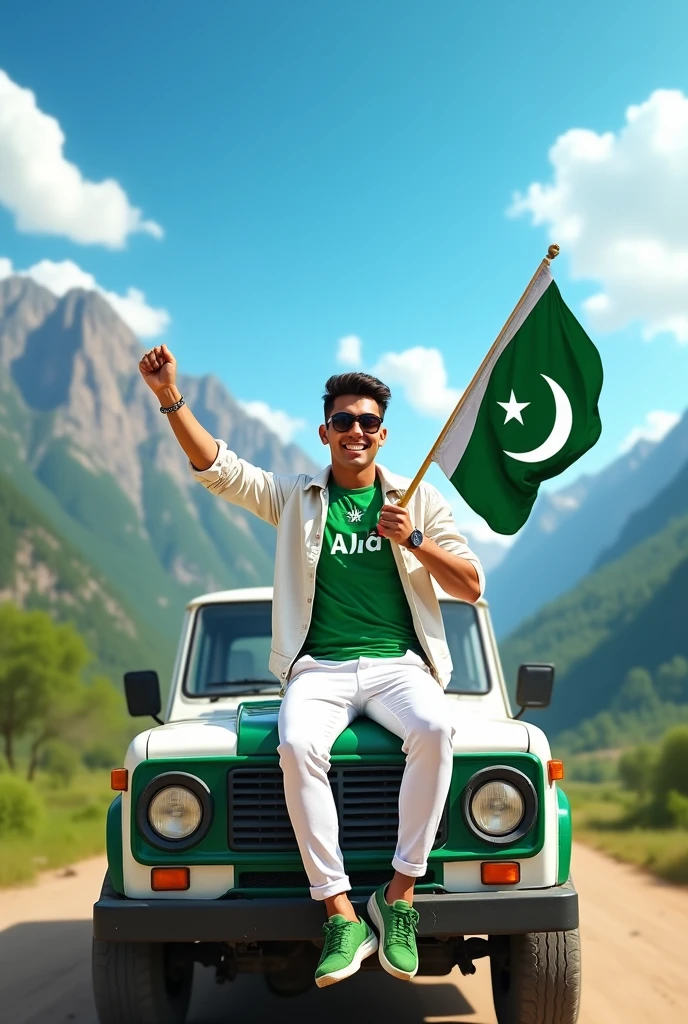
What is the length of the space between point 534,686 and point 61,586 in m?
100

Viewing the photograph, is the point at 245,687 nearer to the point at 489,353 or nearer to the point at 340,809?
the point at 340,809

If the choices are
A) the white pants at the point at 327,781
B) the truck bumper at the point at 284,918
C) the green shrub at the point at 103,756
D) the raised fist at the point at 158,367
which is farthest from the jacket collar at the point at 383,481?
the green shrub at the point at 103,756

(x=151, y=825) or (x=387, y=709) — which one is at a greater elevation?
(x=387, y=709)

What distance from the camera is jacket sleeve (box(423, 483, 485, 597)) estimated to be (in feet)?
14.0

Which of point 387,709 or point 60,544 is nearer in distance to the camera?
point 387,709

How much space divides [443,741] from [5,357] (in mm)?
207336

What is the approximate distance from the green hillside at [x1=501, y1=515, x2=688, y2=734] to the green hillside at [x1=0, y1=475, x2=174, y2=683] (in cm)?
4273

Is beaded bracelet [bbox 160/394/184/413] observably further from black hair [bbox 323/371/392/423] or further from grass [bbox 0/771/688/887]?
grass [bbox 0/771/688/887]

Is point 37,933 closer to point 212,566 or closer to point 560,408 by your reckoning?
point 560,408

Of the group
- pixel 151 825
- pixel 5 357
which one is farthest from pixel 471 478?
pixel 5 357

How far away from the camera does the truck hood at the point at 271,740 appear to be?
12.2 ft

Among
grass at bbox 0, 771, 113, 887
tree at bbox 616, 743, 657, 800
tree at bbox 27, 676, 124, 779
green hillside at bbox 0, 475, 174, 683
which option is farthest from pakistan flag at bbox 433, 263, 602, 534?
green hillside at bbox 0, 475, 174, 683

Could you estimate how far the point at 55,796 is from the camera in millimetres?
36000

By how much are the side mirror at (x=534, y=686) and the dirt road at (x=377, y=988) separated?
1378 millimetres
